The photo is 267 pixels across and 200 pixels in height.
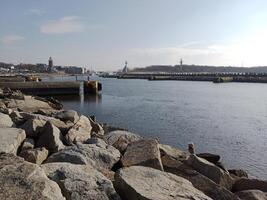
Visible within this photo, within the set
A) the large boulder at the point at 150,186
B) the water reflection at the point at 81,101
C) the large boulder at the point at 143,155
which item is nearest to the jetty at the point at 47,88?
the water reflection at the point at 81,101

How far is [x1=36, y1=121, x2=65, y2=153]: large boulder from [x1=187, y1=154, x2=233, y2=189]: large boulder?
8.95 ft

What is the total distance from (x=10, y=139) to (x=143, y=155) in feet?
8.22

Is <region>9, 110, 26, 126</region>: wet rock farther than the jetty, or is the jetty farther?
the jetty

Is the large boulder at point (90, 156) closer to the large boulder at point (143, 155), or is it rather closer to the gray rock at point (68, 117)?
the large boulder at point (143, 155)

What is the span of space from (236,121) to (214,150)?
35.3 ft

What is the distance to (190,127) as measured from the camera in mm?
22984

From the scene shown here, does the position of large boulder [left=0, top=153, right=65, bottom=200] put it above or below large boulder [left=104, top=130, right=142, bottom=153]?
above

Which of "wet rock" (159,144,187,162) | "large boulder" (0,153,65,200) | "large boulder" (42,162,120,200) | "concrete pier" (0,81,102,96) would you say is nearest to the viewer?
"large boulder" (0,153,65,200)

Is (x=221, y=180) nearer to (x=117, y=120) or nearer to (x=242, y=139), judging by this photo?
(x=242, y=139)

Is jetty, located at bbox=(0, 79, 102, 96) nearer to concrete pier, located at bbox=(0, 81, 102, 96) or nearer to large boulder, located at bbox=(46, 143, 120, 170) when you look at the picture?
concrete pier, located at bbox=(0, 81, 102, 96)

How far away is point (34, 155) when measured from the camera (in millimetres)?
7027

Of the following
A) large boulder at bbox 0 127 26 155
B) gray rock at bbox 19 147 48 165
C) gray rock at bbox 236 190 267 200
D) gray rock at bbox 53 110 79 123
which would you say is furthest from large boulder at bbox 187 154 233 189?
gray rock at bbox 53 110 79 123

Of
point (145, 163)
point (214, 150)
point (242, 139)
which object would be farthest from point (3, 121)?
point (242, 139)

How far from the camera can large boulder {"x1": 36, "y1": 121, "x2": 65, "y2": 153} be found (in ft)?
26.4
